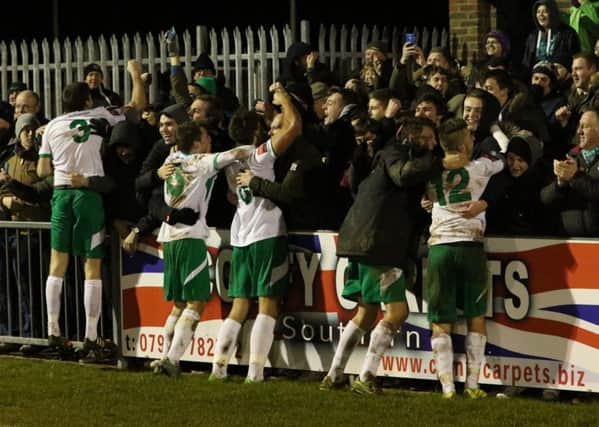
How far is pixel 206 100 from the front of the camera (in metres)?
13.7

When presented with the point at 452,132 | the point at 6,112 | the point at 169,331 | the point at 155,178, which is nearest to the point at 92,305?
the point at 169,331

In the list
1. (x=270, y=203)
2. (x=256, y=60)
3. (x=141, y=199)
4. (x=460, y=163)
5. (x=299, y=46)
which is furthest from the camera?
(x=256, y=60)

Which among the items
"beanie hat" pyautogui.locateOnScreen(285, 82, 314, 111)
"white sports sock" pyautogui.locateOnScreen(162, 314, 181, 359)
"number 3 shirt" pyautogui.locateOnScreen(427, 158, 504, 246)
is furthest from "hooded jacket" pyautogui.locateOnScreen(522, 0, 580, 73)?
"white sports sock" pyautogui.locateOnScreen(162, 314, 181, 359)

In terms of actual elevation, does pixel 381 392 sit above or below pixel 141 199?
below

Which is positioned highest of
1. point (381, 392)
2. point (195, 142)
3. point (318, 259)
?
point (195, 142)

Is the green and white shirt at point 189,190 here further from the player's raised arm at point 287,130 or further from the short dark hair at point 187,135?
the player's raised arm at point 287,130

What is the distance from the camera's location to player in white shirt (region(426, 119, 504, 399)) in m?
12.1

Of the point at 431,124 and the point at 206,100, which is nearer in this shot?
the point at 431,124

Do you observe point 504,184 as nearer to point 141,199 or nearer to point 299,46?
point 141,199

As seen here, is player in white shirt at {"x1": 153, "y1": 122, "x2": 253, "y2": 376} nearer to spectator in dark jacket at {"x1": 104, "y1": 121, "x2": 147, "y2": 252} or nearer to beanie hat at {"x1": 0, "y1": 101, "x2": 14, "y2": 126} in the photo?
spectator in dark jacket at {"x1": 104, "y1": 121, "x2": 147, "y2": 252}

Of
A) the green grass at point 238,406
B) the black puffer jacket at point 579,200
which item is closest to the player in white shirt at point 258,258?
the green grass at point 238,406

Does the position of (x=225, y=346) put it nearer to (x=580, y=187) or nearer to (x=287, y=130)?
(x=287, y=130)

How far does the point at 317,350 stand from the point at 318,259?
2.30 ft

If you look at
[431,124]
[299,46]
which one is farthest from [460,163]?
[299,46]
